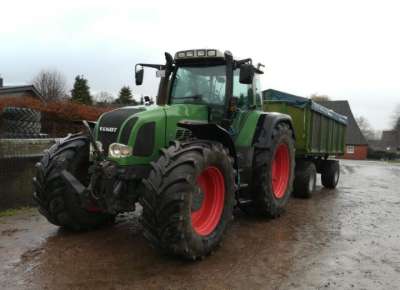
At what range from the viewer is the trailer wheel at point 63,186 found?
5242mm

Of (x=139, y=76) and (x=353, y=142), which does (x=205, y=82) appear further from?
(x=353, y=142)

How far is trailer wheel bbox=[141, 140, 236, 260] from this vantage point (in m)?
4.20

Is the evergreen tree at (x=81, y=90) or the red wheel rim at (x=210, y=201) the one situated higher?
the evergreen tree at (x=81, y=90)

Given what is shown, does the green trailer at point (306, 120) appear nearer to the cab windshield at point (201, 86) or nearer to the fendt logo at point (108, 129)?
the cab windshield at point (201, 86)

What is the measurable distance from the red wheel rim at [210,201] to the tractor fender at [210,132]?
1.69 feet

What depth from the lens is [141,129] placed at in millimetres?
4875

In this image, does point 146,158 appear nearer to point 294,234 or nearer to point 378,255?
point 294,234

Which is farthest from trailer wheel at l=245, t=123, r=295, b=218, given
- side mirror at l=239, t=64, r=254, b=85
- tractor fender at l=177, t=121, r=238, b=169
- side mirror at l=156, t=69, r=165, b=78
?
side mirror at l=156, t=69, r=165, b=78

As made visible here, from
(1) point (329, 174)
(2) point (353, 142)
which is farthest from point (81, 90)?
(1) point (329, 174)

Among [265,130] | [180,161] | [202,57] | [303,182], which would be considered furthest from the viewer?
[303,182]

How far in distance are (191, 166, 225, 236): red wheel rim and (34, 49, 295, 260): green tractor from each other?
13 millimetres

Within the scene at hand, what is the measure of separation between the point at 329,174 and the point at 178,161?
25.8 feet

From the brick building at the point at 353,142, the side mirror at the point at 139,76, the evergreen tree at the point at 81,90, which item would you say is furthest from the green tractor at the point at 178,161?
the brick building at the point at 353,142

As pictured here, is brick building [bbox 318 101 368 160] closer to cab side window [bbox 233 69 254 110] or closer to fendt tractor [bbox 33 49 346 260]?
fendt tractor [bbox 33 49 346 260]
